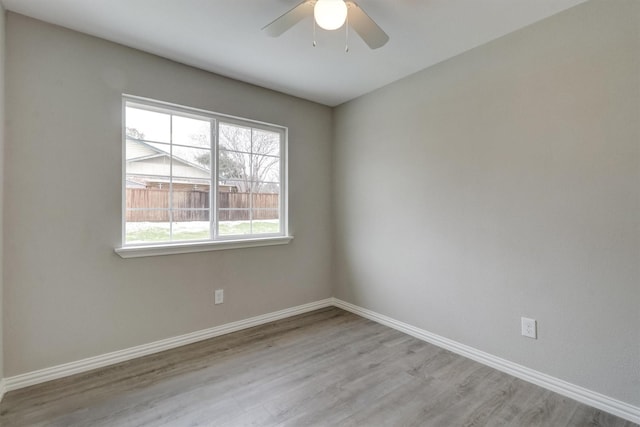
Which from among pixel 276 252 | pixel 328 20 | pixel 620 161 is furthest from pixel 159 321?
pixel 620 161

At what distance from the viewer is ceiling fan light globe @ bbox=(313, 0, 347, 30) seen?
139 cm

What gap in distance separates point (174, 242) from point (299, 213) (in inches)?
51.2

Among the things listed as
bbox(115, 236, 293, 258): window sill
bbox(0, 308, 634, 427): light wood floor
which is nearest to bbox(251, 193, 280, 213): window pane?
bbox(115, 236, 293, 258): window sill

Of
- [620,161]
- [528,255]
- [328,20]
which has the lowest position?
[528,255]

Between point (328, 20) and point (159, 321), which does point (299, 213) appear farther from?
point (328, 20)

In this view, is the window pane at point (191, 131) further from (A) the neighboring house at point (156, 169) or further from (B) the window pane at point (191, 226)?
(B) the window pane at point (191, 226)

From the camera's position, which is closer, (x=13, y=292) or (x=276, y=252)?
(x=13, y=292)

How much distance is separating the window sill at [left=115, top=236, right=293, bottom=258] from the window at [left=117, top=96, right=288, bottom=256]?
0.02m

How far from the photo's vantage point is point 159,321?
2.40 meters

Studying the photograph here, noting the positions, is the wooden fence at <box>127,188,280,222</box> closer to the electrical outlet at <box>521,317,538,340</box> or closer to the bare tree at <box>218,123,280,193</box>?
the bare tree at <box>218,123,280,193</box>

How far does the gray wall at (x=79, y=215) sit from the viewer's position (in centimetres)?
189

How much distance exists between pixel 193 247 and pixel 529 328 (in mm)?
2592

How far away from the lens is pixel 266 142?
10.2ft

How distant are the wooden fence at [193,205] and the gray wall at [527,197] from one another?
3.96 ft
